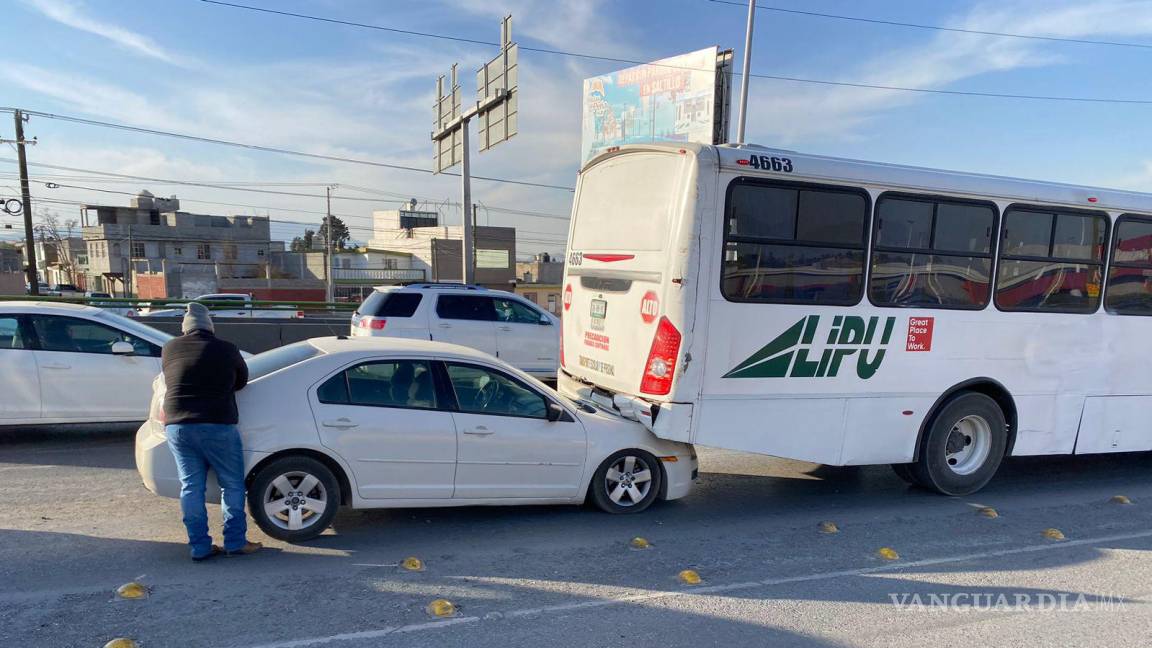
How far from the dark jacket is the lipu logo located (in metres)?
3.79

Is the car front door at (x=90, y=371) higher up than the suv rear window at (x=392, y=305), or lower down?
lower down

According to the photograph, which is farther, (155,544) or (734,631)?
(155,544)

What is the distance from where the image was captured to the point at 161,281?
60500mm

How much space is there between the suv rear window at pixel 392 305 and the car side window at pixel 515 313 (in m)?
1.38

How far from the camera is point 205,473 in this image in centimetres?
461

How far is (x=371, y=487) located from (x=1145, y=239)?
26.3 ft

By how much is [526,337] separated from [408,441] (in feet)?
22.6

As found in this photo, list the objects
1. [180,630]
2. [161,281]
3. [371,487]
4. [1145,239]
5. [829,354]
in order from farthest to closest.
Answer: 1. [161,281]
2. [1145,239]
3. [829,354]
4. [371,487]
5. [180,630]

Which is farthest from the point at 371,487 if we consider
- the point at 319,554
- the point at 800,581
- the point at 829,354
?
the point at 829,354

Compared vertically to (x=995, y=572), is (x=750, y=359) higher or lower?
higher

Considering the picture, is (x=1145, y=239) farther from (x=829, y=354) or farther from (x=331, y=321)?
(x=331, y=321)

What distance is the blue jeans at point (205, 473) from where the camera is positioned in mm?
4477

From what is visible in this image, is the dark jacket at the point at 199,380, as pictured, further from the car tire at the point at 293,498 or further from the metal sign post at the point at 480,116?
the metal sign post at the point at 480,116

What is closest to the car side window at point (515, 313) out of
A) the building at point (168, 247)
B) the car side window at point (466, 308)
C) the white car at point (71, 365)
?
the car side window at point (466, 308)
